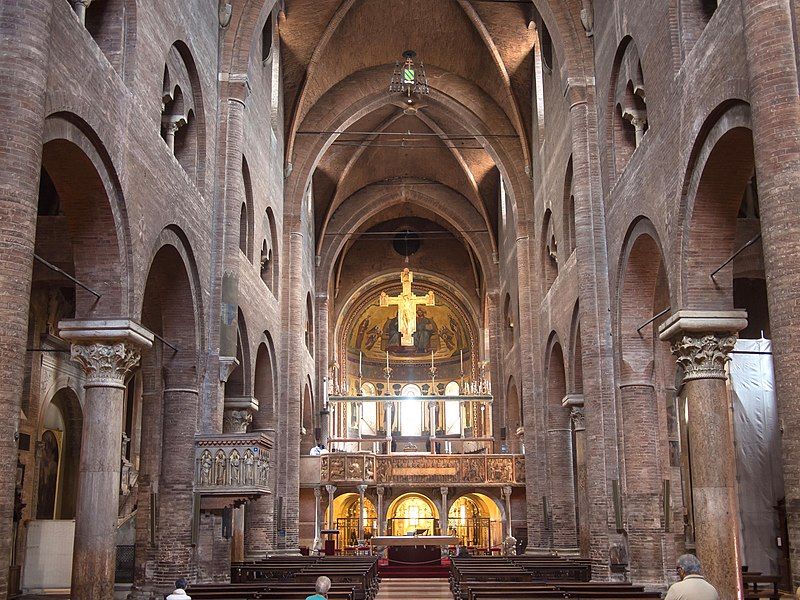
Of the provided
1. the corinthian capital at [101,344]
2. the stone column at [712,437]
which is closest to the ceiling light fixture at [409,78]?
the stone column at [712,437]

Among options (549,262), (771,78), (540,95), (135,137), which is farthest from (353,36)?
(771,78)

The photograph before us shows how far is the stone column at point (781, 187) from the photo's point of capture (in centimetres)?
927

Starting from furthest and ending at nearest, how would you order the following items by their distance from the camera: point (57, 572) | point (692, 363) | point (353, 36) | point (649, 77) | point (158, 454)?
point (353, 36) → point (57, 572) → point (158, 454) → point (649, 77) → point (692, 363)

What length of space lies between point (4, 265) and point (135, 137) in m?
5.16

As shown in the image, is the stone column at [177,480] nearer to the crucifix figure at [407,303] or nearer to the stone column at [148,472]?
the stone column at [148,472]

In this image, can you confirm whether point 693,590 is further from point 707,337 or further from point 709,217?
point 709,217

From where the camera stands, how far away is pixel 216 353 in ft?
59.2

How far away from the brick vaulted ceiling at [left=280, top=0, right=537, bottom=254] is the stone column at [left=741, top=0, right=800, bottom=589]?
17163 mm

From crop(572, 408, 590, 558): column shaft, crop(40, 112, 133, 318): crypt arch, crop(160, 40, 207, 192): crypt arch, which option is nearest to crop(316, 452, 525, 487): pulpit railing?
crop(572, 408, 590, 558): column shaft

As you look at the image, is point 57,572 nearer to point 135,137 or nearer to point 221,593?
point 221,593

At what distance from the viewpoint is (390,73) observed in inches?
1255

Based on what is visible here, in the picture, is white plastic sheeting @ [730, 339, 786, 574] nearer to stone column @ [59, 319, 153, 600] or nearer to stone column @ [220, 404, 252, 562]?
stone column @ [220, 404, 252, 562]

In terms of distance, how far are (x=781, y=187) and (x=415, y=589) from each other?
51.8 ft

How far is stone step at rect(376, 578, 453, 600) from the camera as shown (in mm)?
20044
